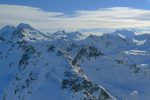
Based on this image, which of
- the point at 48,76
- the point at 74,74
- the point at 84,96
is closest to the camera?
the point at 84,96

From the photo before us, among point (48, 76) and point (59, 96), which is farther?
point (48, 76)

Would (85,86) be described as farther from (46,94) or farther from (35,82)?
(35,82)

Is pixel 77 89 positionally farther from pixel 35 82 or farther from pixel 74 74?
pixel 35 82

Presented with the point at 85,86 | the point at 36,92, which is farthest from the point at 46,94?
the point at 85,86

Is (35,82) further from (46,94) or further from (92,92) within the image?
(92,92)

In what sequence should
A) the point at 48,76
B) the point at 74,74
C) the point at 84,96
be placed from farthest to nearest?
1. the point at 48,76
2. the point at 74,74
3. the point at 84,96

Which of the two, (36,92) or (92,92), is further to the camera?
(36,92)

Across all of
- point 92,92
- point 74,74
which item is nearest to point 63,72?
point 74,74
